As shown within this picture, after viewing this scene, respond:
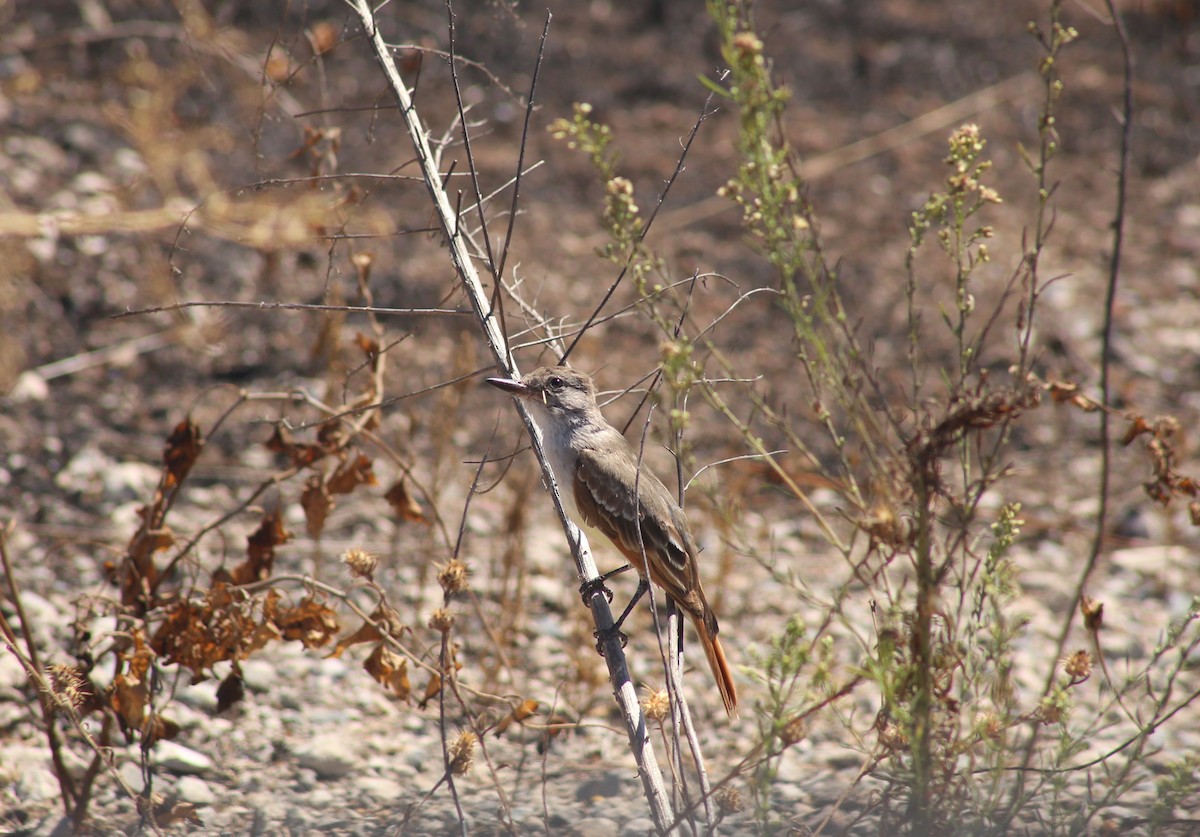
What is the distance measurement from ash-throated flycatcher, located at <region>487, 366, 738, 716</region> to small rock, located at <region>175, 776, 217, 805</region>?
158 centimetres

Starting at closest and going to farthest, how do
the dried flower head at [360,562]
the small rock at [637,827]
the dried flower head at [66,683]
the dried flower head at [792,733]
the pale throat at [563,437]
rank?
the dried flower head at [792,733] → the dried flower head at [66,683] → the dried flower head at [360,562] → the small rock at [637,827] → the pale throat at [563,437]

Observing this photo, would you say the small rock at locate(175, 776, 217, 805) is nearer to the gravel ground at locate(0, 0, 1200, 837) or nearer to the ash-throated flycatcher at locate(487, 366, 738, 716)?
the gravel ground at locate(0, 0, 1200, 837)

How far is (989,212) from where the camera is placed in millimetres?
8062

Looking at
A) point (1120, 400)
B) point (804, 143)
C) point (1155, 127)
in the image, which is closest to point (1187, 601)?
point (1120, 400)

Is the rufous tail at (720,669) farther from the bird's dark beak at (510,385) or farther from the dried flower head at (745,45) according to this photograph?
the dried flower head at (745,45)

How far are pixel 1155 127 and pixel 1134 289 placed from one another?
2.10 meters

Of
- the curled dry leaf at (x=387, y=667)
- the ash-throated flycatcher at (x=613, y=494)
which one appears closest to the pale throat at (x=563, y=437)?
the ash-throated flycatcher at (x=613, y=494)

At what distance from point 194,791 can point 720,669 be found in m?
1.86

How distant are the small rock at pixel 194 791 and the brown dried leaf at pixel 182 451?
1.07 meters

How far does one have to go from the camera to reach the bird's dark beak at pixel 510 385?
3.45m

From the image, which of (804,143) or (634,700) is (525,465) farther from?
(804,143)

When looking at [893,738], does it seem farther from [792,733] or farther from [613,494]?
[613,494]

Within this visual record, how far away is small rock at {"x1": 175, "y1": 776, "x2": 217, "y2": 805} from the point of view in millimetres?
3820

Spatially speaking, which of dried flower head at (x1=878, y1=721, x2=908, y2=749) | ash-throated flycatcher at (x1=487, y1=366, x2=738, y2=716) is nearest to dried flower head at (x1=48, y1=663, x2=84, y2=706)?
ash-throated flycatcher at (x1=487, y1=366, x2=738, y2=716)
